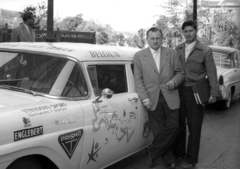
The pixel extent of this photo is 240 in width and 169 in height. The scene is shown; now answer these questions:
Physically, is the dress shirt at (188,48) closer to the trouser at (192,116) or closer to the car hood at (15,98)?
the trouser at (192,116)

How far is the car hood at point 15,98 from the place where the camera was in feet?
9.56

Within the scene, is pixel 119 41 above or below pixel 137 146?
above

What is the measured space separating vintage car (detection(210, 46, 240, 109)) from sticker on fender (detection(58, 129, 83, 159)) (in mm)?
5985

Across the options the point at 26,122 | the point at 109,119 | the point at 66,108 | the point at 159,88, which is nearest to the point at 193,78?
the point at 159,88

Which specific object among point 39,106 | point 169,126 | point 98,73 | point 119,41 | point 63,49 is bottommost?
point 169,126

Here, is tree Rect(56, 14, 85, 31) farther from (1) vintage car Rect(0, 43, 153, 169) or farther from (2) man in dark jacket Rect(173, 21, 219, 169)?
(1) vintage car Rect(0, 43, 153, 169)

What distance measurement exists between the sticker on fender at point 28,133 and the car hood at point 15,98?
1.08 ft

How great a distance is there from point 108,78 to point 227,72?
6.04m

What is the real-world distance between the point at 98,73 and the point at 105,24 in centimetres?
3015

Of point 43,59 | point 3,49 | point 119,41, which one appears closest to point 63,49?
point 43,59

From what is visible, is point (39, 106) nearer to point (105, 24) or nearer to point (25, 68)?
point (25, 68)

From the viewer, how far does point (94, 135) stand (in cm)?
334

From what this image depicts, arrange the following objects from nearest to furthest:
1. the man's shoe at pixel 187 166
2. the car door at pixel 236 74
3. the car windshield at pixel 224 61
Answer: the man's shoe at pixel 187 166
the car door at pixel 236 74
the car windshield at pixel 224 61

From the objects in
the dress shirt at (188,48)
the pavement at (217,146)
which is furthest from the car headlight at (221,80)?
the dress shirt at (188,48)
